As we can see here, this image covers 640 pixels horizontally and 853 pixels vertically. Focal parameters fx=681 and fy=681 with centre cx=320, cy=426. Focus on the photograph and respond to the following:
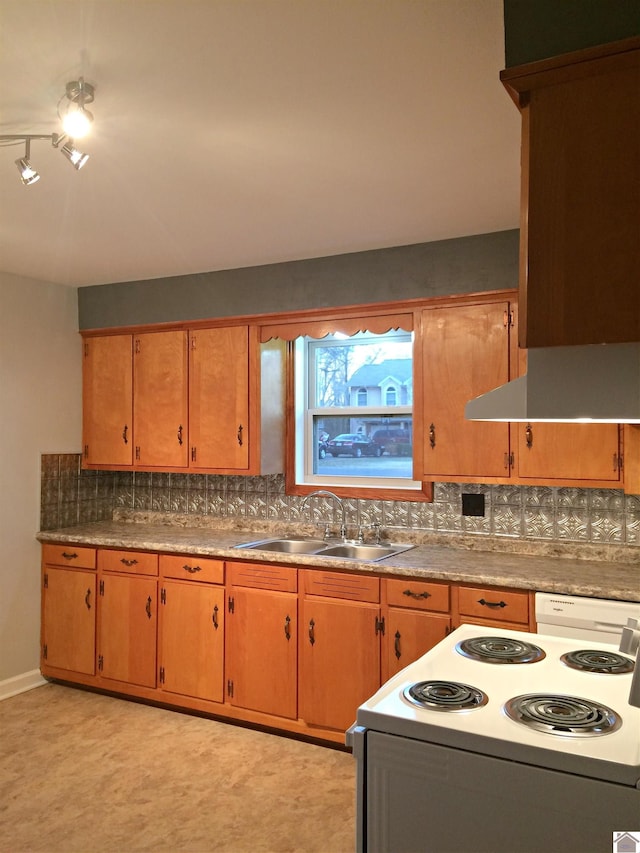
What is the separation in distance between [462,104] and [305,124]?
507 mm

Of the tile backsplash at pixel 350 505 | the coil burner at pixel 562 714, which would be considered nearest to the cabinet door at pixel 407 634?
the tile backsplash at pixel 350 505

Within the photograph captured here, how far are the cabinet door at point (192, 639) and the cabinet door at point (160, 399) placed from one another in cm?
84

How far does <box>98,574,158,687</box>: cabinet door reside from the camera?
4051 mm

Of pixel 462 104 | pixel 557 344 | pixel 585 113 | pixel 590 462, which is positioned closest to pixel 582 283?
pixel 557 344

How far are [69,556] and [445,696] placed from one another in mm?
3304

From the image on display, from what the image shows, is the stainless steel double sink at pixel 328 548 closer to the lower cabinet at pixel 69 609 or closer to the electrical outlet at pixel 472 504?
the electrical outlet at pixel 472 504

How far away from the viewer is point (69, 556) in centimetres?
435

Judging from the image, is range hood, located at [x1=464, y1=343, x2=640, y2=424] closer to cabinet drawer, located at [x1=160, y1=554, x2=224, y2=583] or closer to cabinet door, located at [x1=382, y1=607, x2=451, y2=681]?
cabinet door, located at [x1=382, y1=607, x2=451, y2=681]

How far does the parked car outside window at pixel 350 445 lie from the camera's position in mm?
4246

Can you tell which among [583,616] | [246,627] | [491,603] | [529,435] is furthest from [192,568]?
[583,616]

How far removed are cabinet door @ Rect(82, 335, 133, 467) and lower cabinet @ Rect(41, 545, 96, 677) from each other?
67 cm

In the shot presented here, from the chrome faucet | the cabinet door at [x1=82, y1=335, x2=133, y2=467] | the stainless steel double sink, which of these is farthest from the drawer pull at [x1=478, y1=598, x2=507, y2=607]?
the cabinet door at [x1=82, y1=335, x2=133, y2=467]

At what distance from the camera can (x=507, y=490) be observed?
3.65 meters

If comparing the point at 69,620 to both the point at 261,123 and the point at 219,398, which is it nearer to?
the point at 219,398
